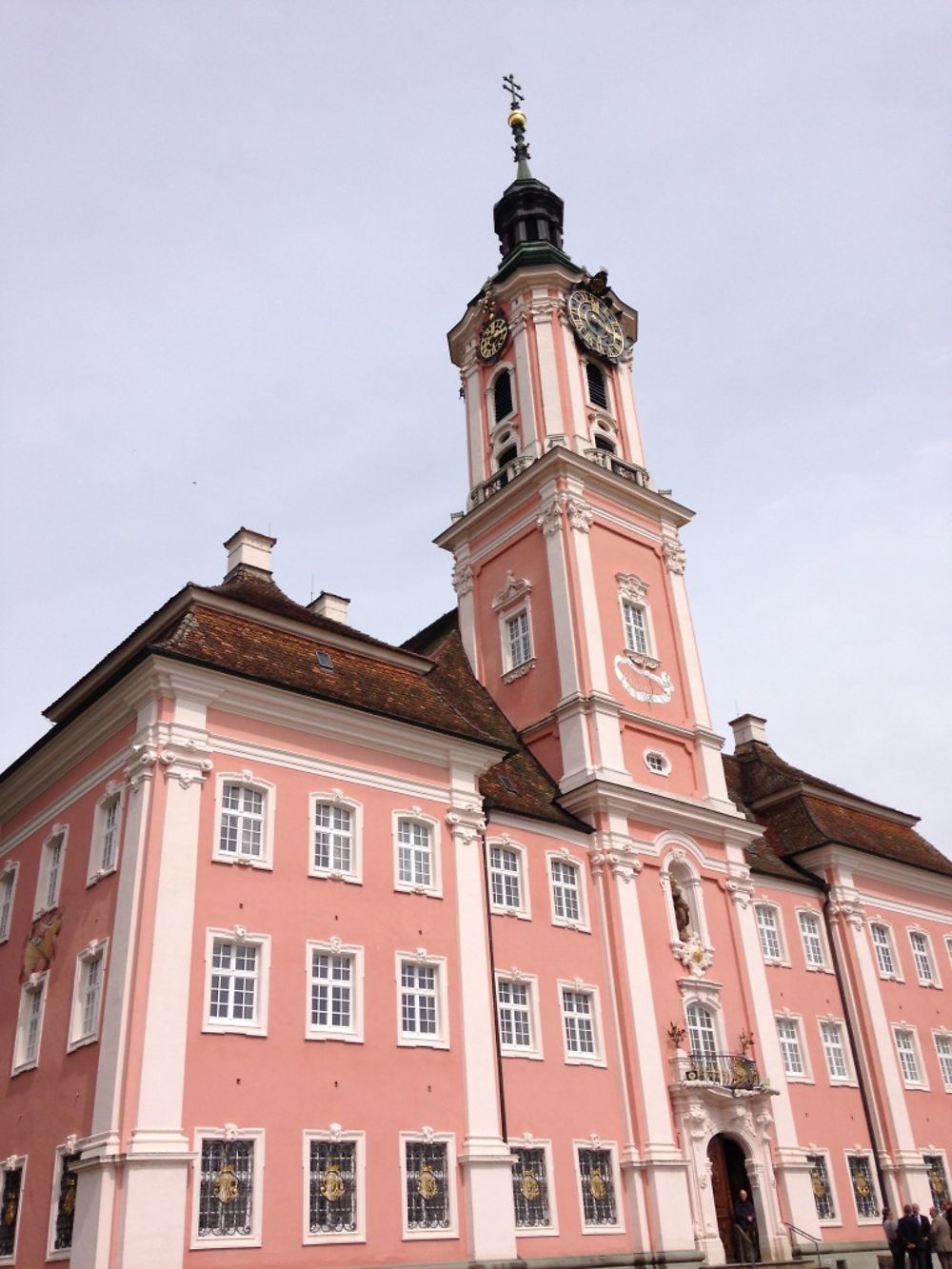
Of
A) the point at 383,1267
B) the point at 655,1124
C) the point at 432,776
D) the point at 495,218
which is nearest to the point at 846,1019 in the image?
the point at 655,1124

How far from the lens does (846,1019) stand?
35.0 m

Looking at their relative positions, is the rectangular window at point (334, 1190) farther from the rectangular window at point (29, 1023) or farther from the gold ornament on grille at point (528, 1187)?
the rectangular window at point (29, 1023)

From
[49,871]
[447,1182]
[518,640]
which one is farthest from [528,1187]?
[518,640]

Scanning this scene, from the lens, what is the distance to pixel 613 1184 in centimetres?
2562

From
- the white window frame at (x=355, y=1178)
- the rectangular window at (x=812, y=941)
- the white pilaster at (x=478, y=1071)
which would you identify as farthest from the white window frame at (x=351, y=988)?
the rectangular window at (x=812, y=941)

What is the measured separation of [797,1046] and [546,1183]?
11.4 metres

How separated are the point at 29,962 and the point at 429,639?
19.0 metres

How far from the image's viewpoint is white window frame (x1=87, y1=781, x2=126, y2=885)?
2189 centimetres

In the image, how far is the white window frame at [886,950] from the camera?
3691 centimetres

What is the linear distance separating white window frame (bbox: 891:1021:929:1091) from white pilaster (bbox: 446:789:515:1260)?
16820 mm

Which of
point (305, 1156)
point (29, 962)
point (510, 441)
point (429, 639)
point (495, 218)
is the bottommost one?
point (305, 1156)

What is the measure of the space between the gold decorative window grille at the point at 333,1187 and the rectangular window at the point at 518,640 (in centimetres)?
1621

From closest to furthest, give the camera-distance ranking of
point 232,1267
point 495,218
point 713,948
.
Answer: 1. point 232,1267
2. point 713,948
3. point 495,218

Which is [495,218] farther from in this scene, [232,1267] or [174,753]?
[232,1267]
